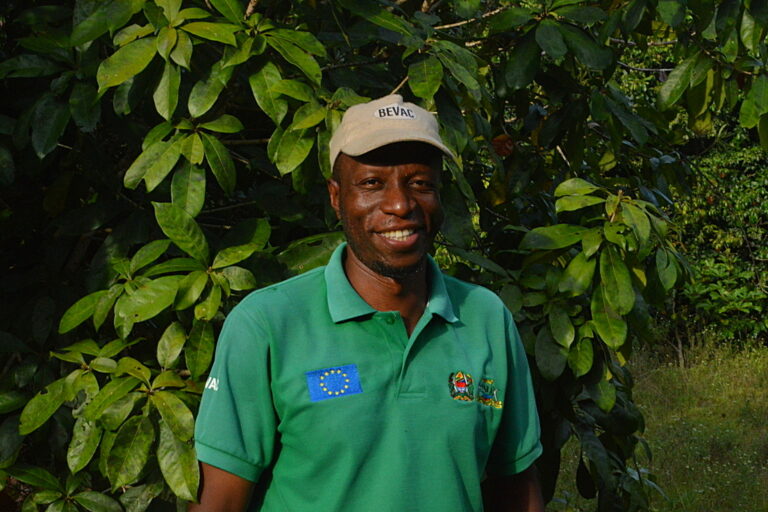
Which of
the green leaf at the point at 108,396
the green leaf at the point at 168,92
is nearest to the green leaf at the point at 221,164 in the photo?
the green leaf at the point at 168,92

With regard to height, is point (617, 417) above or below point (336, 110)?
below

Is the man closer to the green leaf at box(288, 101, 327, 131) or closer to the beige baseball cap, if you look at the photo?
the beige baseball cap

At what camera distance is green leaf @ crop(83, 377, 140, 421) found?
7.28 ft

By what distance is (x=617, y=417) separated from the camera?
3.12 m

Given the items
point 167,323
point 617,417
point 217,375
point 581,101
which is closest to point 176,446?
point 167,323

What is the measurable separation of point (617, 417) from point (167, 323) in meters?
1.40

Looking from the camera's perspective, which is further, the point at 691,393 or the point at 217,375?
the point at 691,393

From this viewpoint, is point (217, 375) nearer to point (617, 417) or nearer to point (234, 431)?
point (234, 431)

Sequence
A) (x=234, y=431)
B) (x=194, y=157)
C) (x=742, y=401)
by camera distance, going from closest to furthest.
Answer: (x=234, y=431), (x=194, y=157), (x=742, y=401)

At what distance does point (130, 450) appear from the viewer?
222cm

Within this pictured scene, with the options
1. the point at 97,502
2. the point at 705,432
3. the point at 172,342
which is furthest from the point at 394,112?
the point at 705,432

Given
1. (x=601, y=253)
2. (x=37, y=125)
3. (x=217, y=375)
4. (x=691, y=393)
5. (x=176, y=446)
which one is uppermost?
(x=37, y=125)

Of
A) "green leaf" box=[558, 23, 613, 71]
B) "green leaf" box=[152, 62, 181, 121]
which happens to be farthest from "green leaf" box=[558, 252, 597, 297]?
"green leaf" box=[152, 62, 181, 121]

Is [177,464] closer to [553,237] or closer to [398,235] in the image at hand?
[398,235]
